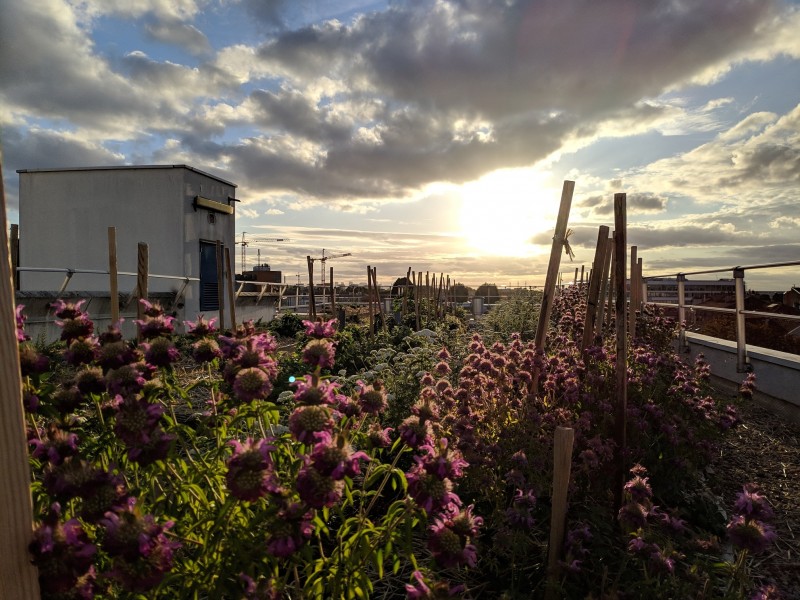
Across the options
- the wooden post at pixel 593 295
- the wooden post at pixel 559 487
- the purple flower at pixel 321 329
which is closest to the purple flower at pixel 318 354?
the purple flower at pixel 321 329

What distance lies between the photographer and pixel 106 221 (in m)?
15.3

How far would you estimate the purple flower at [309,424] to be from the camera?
1.36 meters

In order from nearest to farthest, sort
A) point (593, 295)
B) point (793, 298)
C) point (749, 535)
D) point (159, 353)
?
point (159, 353), point (749, 535), point (593, 295), point (793, 298)

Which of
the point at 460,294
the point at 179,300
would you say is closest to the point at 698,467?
the point at 179,300

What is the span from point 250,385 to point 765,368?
276 inches

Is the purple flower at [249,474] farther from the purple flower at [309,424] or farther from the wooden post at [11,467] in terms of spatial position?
the wooden post at [11,467]

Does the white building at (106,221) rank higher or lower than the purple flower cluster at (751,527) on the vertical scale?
higher

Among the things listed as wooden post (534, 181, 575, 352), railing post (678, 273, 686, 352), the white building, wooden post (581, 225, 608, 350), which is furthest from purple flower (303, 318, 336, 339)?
the white building

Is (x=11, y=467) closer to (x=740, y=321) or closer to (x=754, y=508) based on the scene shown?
(x=754, y=508)

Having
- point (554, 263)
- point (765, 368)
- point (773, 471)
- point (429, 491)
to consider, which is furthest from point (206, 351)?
point (765, 368)

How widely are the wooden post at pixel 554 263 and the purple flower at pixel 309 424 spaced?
10.1 ft

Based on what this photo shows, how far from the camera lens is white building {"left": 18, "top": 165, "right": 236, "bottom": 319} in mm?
15172

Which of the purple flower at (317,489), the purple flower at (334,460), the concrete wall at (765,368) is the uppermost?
the purple flower at (334,460)

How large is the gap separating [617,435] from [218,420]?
2.17m
